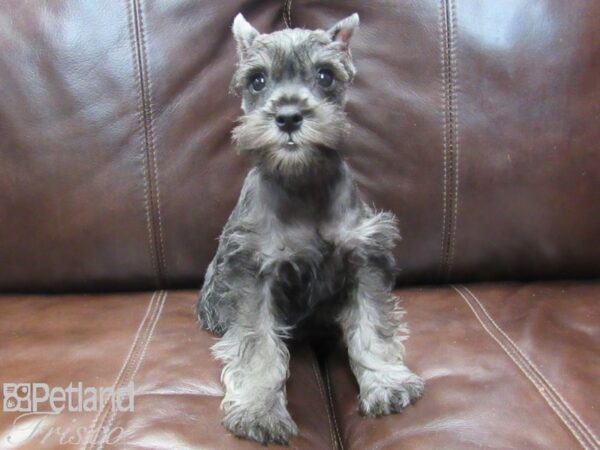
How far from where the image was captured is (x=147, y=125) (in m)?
1.93

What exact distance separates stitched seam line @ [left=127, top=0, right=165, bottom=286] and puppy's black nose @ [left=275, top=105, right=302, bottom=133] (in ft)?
2.15

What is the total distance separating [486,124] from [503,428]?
3.18ft

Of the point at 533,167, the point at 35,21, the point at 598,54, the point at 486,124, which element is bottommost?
the point at 533,167

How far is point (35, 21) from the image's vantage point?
75.2 inches

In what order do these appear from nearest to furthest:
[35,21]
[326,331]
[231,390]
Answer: [231,390], [326,331], [35,21]

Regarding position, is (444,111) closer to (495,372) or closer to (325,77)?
(325,77)

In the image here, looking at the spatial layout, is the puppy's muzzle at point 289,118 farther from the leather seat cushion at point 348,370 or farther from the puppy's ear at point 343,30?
the leather seat cushion at point 348,370

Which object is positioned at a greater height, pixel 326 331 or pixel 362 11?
pixel 362 11

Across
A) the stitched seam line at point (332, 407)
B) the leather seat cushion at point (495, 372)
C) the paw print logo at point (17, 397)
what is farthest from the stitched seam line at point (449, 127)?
the paw print logo at point (17, 397)

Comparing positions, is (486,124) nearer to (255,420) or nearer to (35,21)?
(255,420)

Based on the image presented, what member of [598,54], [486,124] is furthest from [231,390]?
[598,54]

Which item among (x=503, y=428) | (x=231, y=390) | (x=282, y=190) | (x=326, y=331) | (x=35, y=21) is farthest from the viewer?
(x=35, y=21)

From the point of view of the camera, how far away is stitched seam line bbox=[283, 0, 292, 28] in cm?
196

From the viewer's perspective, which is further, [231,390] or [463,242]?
[463,242]
